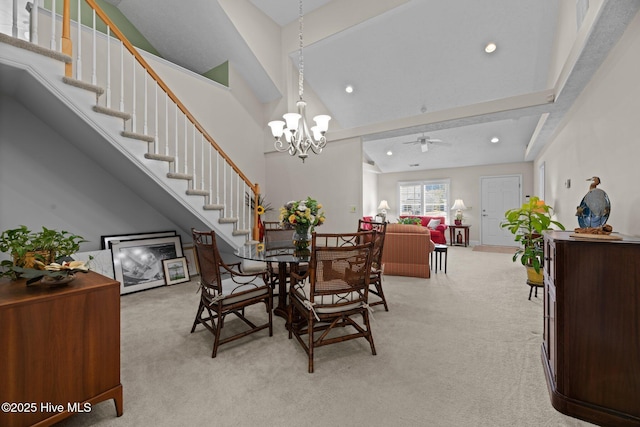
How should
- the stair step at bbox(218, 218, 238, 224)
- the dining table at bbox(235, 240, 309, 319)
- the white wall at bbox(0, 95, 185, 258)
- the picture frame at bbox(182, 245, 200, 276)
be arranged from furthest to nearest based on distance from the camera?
the picture frame at bbox(182, 245, 200, 276), the stair step at bbox(218, 218, 238, 224), the white wall at bbox(0, 95, 185, 258), the dining table at bbox(235, 240, 309, 319)

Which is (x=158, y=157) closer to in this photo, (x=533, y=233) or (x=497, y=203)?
(x=533, y=233)

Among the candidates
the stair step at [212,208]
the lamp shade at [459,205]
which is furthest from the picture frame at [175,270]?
the lamp shade at [459,205]

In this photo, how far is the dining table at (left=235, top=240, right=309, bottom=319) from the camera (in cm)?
250

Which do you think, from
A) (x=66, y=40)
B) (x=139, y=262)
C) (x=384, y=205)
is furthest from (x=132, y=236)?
(x=384, y=205)

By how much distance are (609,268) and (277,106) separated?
536 cm

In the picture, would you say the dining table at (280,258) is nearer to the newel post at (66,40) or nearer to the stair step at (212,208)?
the stair step at (212,208)

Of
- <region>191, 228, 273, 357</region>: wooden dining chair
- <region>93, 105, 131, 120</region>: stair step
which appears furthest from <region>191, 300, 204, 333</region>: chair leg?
<region>93, 105, 131, 120</region>: stair step

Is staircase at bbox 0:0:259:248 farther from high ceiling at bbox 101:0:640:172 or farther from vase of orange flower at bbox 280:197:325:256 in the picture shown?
vase of orange flower at bbox 280:197:325:256

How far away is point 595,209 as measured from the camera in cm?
191

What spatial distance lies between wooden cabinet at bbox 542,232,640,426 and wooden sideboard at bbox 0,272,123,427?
2576 millimetres

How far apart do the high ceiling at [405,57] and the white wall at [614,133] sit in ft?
1.07

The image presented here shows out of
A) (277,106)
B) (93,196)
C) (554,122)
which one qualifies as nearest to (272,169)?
(277,106)

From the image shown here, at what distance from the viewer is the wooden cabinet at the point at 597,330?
1.50 m

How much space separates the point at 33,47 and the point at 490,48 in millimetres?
5344
